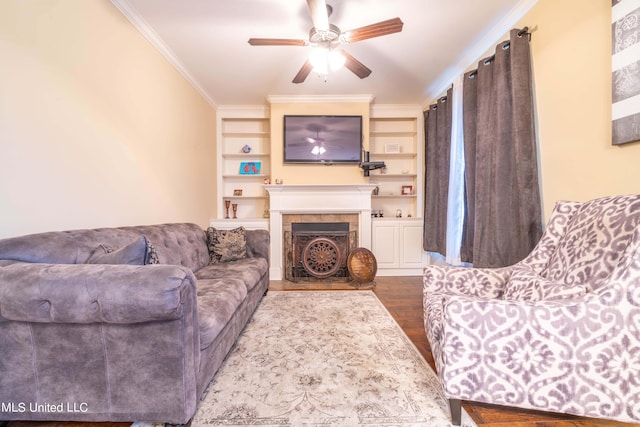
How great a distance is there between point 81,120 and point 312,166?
2689 mm

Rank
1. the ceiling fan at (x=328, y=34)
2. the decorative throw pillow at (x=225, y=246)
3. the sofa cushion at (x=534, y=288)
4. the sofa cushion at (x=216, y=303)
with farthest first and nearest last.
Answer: the decorative throw pillow at (x=225, y=246)
the ceiling fan at (x=328, y=34)
the sofa cushion at (x=216, y=303)
the sofa cushion at (x=534, y=288)

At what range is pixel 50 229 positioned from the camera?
158 centimetres

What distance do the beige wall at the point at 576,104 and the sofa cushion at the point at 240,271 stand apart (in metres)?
2.35

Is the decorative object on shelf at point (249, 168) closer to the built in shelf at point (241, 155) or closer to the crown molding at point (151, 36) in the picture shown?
the built in shelf at point (241, 155)

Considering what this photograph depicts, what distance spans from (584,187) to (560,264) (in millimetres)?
683

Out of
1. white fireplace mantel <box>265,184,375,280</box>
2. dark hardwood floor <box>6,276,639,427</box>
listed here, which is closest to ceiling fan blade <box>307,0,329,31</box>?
white fireplace mantel <box>265,184,375,280</box>

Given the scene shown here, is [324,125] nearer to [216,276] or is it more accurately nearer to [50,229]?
[216,276]

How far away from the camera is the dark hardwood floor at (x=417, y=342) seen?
123 centimetres

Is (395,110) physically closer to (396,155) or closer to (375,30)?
(396,155)

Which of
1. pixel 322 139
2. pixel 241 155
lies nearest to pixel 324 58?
pixel 322 139

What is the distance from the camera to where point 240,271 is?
7.75 feet

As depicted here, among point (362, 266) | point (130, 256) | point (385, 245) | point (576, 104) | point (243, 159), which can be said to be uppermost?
point (243, 159)

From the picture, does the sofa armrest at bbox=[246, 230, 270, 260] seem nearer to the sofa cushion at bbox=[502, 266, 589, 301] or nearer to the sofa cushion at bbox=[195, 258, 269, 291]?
the sofa cushion at bbox=[195, 258, 269, 291]

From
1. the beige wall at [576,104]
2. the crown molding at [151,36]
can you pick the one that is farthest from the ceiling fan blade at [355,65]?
the crown molding at [151,36]
